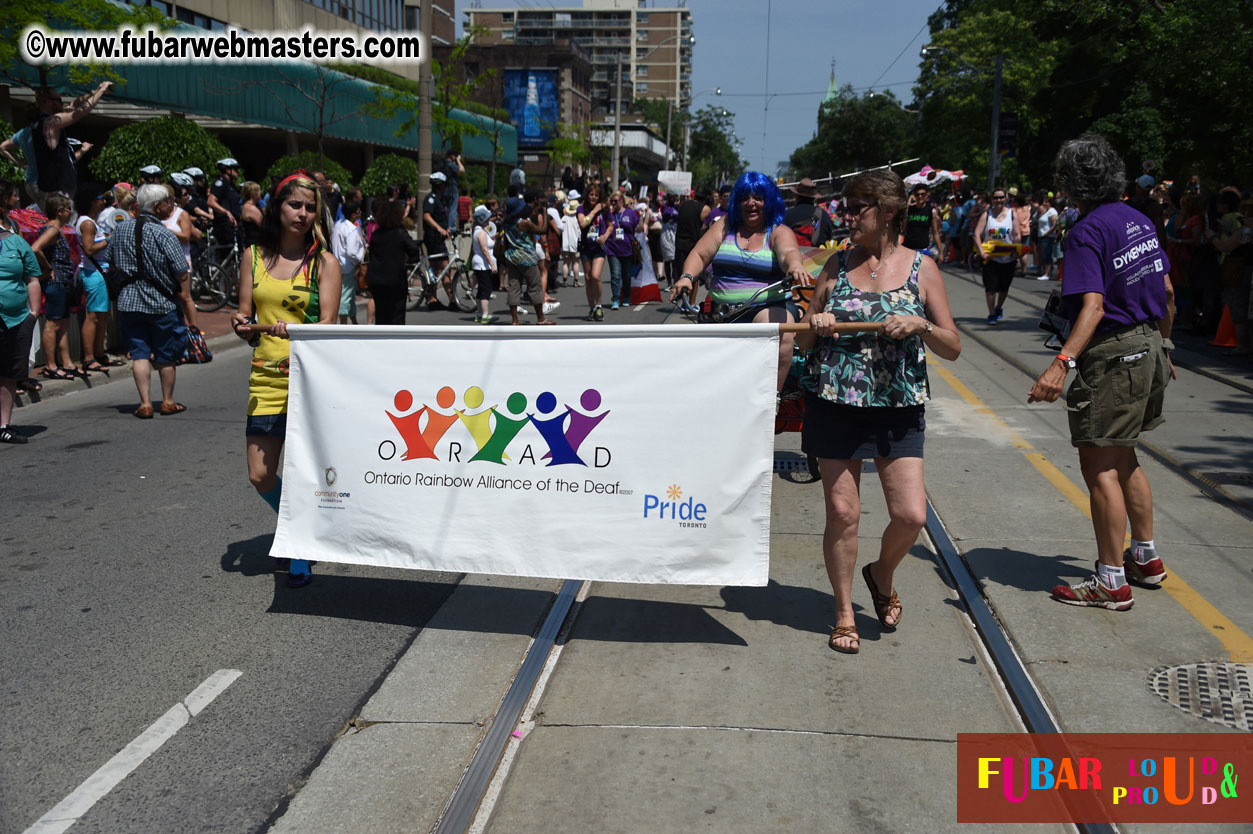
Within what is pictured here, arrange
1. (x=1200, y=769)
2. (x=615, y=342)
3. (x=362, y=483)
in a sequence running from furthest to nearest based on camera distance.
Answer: (x=362, y=483), (x=615, y=342), (x=1200, y=769)

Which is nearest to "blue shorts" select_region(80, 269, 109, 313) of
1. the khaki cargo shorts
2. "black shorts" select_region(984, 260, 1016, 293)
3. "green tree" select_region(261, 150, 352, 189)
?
the khaki cargo shorts

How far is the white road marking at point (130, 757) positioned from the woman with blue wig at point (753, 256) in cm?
323

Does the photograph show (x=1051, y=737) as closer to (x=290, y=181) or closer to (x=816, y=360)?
(x=816, y=360)

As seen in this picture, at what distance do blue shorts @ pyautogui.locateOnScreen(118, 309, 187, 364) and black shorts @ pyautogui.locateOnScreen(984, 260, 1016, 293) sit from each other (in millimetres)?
10406

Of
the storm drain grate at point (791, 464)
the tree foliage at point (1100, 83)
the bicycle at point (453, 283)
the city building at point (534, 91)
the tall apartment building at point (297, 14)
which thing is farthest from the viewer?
the city building at point (534, 91)

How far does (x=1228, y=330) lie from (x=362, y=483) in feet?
38.1

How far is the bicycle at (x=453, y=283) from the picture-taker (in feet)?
55.0

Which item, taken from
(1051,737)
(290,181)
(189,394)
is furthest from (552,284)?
(1051,737)

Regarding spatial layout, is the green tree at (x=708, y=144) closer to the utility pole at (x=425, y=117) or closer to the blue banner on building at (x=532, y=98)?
the blue banner on building at (x=532, y=98)

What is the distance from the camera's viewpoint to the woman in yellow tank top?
493 centimetres

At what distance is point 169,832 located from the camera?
3139 mm

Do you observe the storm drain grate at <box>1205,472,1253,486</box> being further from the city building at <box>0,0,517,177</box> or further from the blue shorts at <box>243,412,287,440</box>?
the city building at <box>0,0,517,177</box>

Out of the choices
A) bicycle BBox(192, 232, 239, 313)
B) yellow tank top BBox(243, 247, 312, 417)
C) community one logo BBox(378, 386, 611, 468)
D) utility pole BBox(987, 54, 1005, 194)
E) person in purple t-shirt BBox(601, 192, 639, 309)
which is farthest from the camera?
utility pole BBox(987, 54, 1005, 194)

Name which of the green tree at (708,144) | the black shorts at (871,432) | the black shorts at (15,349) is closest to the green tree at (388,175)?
the black shorts at (15,349)
